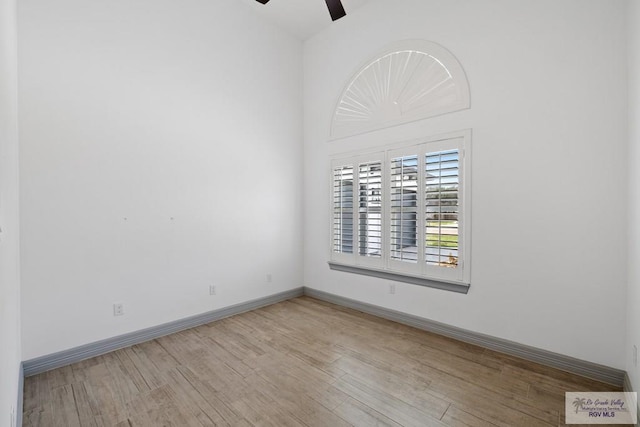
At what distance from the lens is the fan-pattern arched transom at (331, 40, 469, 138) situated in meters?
2.92

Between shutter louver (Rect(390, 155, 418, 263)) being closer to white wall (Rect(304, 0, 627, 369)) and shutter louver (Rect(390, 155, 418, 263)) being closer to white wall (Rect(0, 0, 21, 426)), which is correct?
white wall (Rect(304, 0, 627, 369))

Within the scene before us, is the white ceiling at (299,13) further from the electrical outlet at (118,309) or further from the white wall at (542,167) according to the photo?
the electrical outlet at (118,309)

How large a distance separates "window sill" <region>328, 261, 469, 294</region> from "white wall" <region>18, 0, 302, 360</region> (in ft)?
2.96

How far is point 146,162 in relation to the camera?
115 inches

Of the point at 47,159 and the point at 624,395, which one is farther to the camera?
the point at 47,159

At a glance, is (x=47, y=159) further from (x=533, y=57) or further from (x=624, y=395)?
(x=624, y=395)

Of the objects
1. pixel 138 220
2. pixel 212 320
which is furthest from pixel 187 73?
pixel 212 320

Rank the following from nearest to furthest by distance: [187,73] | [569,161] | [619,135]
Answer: [619,135]
[569,161]
[187,73]

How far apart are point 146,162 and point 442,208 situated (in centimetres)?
294

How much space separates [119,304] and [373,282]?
2.64m

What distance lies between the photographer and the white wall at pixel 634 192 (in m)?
1.82

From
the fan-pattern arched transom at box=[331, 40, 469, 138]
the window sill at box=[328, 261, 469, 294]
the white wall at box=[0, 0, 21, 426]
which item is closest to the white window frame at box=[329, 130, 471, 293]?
the window sill at box=[328, 261, 469, 294]

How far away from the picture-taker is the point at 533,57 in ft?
8.04

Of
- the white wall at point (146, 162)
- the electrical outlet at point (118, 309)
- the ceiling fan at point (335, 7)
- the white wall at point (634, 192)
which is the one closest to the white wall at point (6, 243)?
the white wall at point (146, 162)
